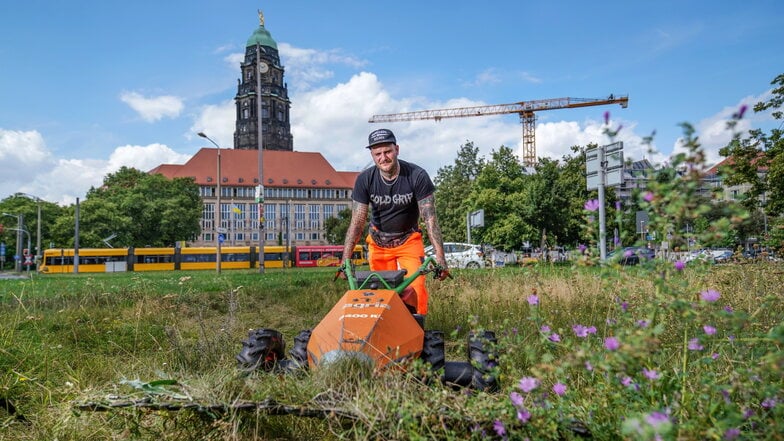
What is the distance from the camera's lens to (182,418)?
7.66 feet

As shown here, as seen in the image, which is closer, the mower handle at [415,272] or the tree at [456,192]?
the mower handle at [415,272]

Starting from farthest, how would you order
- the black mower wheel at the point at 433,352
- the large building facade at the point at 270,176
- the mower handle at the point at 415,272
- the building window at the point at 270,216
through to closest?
→ the building window at the point at 270,216, the large building facade at the point at 270,176, the mower handle at the point at 415,272, the black mower wheel at the point at 433,352

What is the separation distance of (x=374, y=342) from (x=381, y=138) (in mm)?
1966

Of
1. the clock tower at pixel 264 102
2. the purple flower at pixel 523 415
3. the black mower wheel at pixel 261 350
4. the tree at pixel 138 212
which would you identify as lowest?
the black mower wheel at pixel 261 350

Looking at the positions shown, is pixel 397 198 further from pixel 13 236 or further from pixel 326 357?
pixel 13 236

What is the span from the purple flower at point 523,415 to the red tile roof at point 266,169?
99.6 m

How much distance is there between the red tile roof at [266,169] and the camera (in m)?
98.9

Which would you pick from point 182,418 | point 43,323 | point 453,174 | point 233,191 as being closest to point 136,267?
point 453,174

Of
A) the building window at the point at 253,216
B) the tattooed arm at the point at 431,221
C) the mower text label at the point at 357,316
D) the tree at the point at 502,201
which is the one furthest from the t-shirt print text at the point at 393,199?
the building window at the point at 253,216

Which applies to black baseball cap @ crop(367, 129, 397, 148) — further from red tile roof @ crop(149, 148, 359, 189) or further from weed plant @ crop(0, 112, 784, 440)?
red tile roof @ crop(149, 148, 359, 189)

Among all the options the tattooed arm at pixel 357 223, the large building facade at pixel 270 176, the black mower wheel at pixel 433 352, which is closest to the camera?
the black mower wheel at pixel 433 352

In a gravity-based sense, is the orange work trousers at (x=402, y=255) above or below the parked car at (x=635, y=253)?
below

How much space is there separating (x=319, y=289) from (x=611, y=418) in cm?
786

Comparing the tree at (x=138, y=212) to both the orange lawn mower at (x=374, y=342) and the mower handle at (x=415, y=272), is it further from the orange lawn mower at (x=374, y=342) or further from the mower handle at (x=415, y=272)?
the orange lawn mower at (x=374, y=342)
